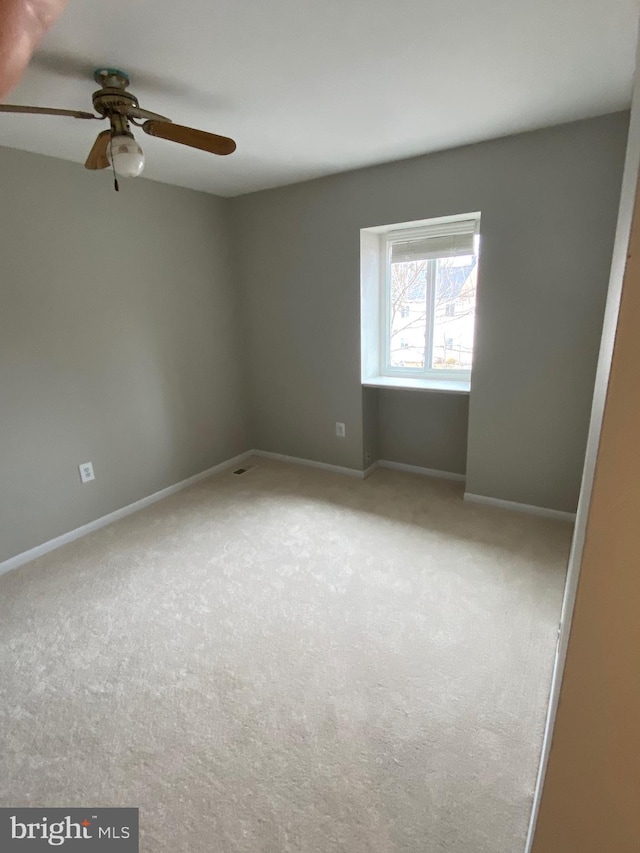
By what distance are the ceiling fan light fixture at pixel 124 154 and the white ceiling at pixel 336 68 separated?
0.23 m

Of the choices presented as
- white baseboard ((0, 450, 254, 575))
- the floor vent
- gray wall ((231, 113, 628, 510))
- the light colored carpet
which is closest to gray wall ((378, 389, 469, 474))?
gray wall ((231, 113, 628, 510))

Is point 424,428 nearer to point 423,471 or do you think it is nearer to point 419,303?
point 423,471

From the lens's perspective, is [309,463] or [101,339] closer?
[101,339]

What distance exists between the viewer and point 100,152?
1664mm

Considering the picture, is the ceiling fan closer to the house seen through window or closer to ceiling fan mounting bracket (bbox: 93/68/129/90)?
ceiling fan mounting bracket (bbox: 93/68/129/90)

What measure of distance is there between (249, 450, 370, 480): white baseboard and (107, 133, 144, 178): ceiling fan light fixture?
2.47 m

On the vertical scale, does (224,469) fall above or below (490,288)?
below

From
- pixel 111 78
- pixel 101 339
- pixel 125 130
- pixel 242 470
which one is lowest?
pixel 242 470

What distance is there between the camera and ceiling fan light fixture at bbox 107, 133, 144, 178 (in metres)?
1.57

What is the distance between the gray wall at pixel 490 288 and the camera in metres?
2.24

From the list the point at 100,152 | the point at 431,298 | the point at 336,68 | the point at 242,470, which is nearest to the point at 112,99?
the point at 100,152

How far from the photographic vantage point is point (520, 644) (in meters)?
1.74

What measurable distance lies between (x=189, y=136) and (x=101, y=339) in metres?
1.54

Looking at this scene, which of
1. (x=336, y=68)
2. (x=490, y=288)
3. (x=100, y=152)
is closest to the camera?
(x=336, y=68)
